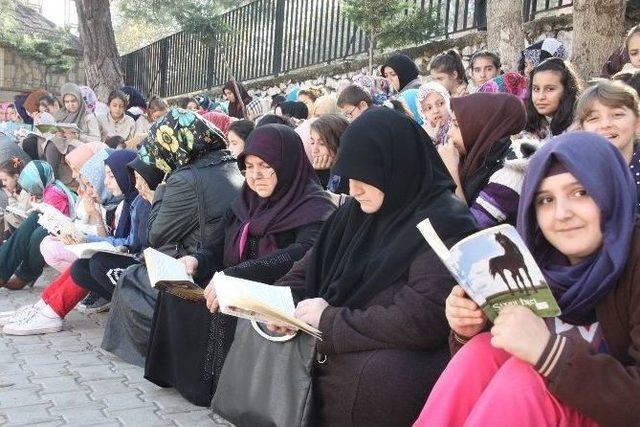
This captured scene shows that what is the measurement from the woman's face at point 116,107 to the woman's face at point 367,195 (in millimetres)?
7575

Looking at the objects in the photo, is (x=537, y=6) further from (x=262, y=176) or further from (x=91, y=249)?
(x=91, y=249)

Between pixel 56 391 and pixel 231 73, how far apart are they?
1205cm

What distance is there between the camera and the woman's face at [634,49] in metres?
4.89

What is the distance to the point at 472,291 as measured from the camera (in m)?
1.94

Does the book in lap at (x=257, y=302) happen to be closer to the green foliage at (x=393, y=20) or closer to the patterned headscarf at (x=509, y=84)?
the patterned headscarf at (x=509, y=84)

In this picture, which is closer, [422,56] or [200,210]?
[200,210]

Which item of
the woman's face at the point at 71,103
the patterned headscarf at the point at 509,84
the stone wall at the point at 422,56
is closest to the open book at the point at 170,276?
the patterned headscarf at the point at 509,84

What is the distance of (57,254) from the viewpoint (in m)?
5.79

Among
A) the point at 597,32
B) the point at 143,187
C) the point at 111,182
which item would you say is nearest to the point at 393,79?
the point at 597,32

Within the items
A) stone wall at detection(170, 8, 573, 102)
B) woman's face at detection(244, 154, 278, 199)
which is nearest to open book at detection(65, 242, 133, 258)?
woman's face at detection(244, 154, 278, 199)

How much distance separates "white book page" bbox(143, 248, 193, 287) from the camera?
11.4 ft

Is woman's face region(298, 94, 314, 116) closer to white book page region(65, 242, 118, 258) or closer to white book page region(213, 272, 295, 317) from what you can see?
white book page region(65, 242, 118, 258)

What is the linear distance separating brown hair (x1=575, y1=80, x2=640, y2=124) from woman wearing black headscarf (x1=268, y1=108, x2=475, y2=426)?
33.7 inches

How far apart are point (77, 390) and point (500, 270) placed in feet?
9.91
